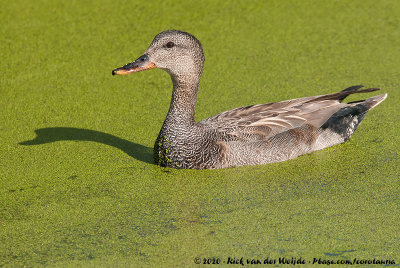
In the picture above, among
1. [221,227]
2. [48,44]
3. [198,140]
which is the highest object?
[48,44]

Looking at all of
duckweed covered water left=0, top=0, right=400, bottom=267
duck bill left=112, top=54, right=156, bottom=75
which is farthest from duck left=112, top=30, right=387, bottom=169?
duckweed covered water left=0, top=0, right=400, bottom=267

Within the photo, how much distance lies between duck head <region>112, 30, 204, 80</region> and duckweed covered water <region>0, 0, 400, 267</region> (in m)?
0.86

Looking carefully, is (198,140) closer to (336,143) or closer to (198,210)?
(198,210)

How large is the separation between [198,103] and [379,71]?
2.03 meters

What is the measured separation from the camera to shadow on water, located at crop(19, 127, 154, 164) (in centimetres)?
679

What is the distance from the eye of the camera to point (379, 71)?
321 inches

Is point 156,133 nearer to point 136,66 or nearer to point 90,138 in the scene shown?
point 90,138

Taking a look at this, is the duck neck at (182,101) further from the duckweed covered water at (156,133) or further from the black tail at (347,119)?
the black tail at (347,119)

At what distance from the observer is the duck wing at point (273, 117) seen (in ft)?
21.5

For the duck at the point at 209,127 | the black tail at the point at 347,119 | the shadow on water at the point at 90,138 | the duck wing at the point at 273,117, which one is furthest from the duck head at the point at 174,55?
the black tail at the point at 347,119

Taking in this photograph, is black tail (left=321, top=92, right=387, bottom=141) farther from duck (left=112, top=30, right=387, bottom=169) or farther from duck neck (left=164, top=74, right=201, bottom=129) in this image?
duck neck (left=164, top=74, right=201, bottom=129)

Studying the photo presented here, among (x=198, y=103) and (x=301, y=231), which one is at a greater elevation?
(x=198, y=103)

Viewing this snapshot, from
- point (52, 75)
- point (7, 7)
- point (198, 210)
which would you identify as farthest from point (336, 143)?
point (7, 7)

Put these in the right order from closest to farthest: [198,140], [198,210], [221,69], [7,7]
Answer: [198,210]
[198,140]
[221,69]
[7,7]
